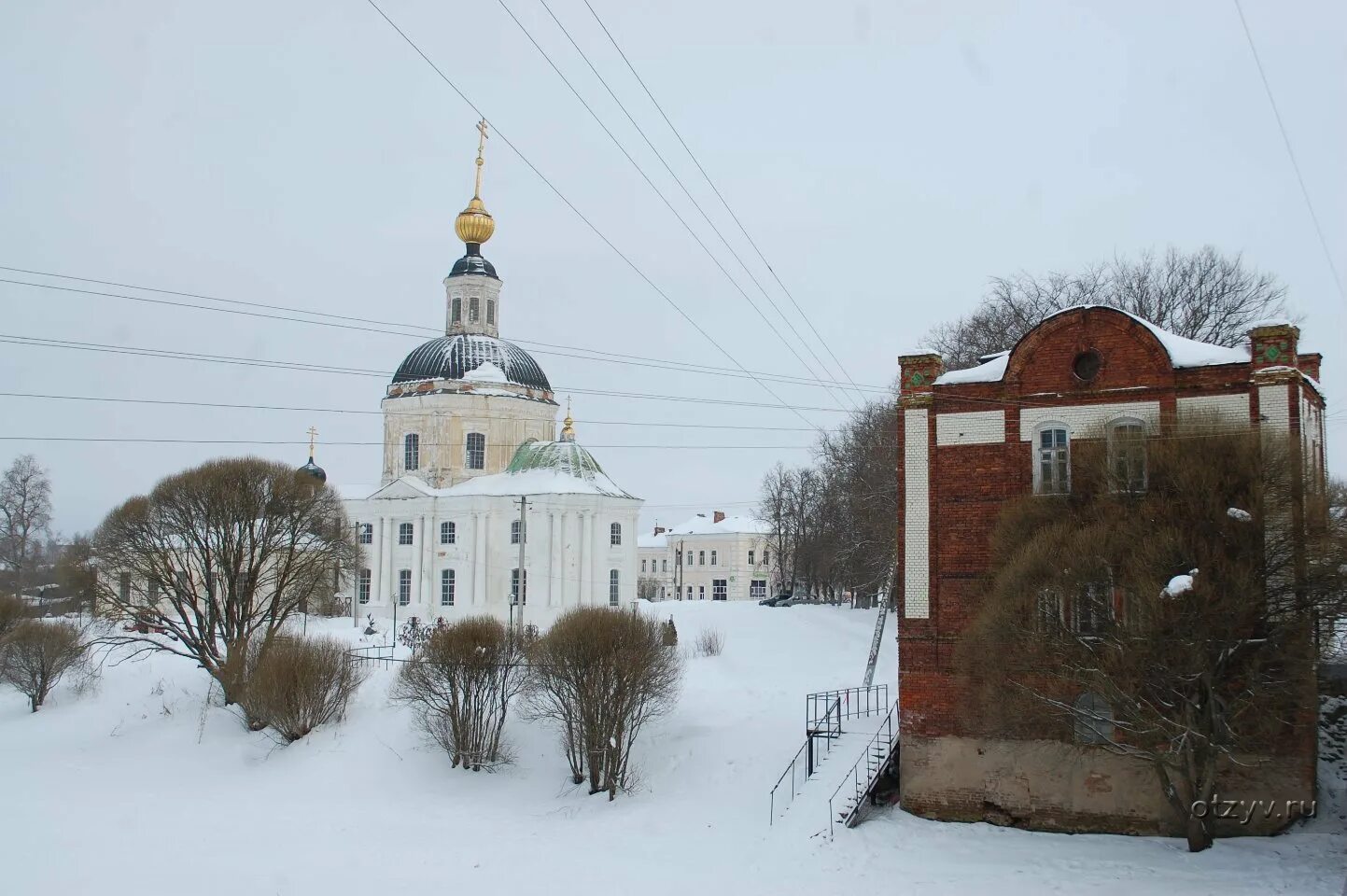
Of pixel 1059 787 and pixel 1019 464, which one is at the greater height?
pixel 1019 464

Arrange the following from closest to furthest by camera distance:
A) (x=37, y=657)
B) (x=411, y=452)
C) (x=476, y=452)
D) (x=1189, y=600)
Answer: (x=1189, y=600), (x=37, y=657), (x=476, y=452), (x=411, y=452)

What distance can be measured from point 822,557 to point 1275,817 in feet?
132

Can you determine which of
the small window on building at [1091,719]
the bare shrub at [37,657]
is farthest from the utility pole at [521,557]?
the small window on building at [1091,719]

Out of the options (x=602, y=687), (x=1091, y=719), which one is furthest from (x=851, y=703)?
(x=1091, y=719)

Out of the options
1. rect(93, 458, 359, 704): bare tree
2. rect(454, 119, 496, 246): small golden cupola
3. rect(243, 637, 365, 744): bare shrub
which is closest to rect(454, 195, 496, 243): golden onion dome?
rect(454, 119, 496, 246): small golden cupola

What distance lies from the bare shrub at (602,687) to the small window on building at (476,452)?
3159 centimetres

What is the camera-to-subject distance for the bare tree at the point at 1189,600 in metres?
17.3

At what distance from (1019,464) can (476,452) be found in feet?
132

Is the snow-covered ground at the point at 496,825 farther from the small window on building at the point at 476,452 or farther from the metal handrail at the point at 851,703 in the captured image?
the small window on building at the point at 476,452

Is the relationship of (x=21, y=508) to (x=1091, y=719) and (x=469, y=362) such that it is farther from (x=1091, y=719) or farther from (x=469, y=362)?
(x=1091, y=719)

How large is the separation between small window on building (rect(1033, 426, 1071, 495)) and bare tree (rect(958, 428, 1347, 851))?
187cm

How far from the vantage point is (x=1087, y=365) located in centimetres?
2122

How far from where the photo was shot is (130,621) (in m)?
42.7

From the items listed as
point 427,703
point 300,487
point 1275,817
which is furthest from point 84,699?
point 1275,817
